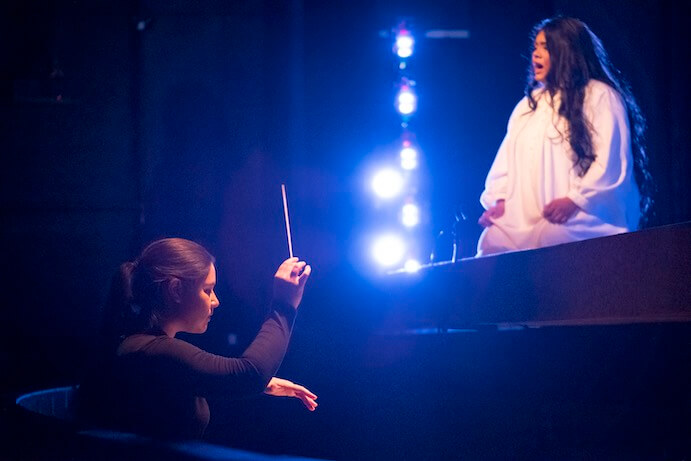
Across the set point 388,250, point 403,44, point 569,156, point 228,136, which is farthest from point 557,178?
point 228,136

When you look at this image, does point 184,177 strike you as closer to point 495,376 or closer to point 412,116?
point 412,116

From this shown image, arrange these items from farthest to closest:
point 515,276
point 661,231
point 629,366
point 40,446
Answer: point 515,276, point 629,366, point 661,231, point 40,446

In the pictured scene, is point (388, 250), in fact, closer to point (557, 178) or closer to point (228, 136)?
point (228, 136)

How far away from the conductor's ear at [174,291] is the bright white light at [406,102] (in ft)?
14.4

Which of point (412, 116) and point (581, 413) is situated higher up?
point (412, 116)

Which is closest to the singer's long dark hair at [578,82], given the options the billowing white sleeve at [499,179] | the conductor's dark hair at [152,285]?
the billowing white sleeve at [499,179]

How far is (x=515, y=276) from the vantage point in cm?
282

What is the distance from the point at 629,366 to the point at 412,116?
13.5ft

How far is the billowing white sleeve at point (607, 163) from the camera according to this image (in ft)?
11.7

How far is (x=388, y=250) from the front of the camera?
603cm

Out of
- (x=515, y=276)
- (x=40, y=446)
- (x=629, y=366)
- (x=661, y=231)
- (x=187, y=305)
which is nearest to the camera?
(x=40, y=446)

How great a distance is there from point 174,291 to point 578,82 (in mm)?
2408

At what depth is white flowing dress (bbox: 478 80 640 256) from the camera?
11.8 ft

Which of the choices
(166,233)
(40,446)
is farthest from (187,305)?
(166,233)
